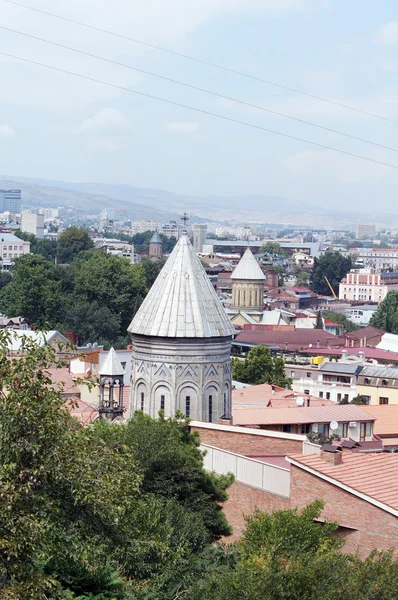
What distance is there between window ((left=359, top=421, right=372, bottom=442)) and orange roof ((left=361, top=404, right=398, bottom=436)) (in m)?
0.66

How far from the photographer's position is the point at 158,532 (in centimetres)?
1706

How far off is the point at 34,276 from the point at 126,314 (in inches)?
243

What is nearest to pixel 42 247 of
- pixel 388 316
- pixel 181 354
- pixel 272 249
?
pixel 272 249

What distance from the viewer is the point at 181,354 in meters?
27.0

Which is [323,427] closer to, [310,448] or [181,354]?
[181,354]

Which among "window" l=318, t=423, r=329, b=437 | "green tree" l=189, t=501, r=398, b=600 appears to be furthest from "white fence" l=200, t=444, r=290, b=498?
"window" l=318, t=423, r=329, b=437

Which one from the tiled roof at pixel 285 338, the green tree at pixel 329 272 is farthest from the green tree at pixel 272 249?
the tiled roof at pixel 285 338

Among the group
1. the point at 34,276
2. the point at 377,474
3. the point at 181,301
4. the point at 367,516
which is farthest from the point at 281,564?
the point at 34,276

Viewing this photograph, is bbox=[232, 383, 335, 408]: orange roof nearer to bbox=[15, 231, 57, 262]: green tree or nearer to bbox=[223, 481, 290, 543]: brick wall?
bbox=[223, 481, 290, 543]: brick wall

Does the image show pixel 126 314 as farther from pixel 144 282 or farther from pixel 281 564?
pixel 281 564

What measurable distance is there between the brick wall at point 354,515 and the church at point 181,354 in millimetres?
8043

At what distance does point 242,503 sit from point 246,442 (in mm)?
3369

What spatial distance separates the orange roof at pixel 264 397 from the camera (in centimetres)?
3538

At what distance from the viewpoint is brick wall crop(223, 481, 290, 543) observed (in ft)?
66.6
